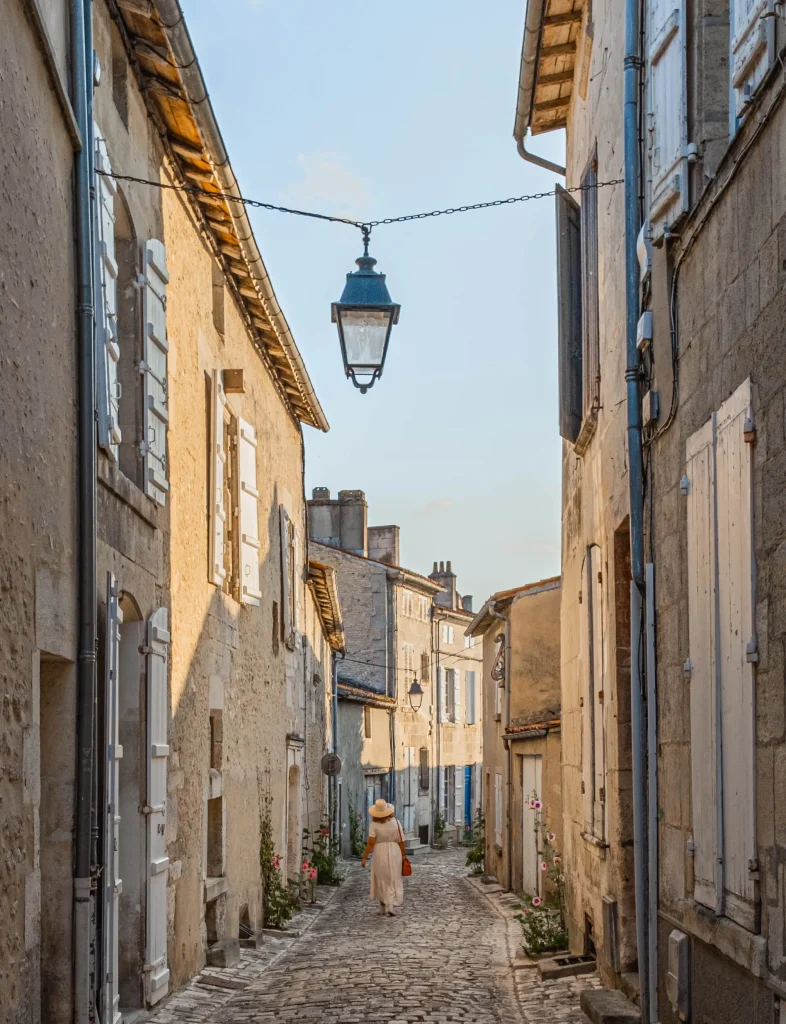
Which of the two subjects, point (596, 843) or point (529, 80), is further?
point (529, 80)

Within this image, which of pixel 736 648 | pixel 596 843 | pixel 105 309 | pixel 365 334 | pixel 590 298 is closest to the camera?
pixel 736 648

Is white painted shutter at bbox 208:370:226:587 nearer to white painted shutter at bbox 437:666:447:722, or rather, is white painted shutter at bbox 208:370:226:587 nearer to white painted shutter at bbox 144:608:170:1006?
white painted shutter at bbox 144:608:170:1006

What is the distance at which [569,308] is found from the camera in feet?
36.2

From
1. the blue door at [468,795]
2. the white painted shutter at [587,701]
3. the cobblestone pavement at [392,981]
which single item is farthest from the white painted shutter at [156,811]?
the blue door at [468,795]

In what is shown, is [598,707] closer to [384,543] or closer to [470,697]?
[384,543]

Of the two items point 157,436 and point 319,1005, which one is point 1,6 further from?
point 319,1005

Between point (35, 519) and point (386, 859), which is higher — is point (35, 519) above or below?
above

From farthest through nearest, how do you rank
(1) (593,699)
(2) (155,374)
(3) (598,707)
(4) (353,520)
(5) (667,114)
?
(4) (353,520) → (1) (593,699) → (3) (598,707) → (2) (155,374) → (5) (667,114)

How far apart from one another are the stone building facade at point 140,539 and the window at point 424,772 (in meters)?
20.5

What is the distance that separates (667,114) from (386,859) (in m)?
10.1

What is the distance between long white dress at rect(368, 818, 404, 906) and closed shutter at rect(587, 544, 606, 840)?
6.13m

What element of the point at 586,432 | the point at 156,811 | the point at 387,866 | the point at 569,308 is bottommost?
the point at 387,866

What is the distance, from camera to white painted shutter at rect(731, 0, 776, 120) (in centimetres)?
496

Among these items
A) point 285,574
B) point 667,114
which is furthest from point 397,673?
point 667,114
